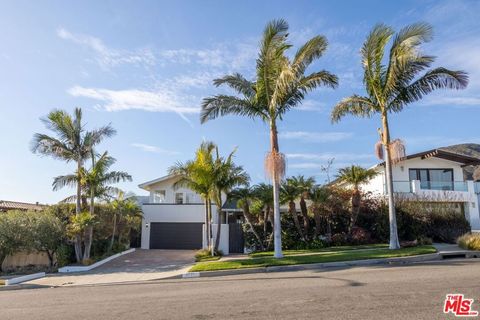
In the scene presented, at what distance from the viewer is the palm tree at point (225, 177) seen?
20469 millimetres

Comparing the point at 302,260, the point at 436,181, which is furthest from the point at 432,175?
the point at 302,260

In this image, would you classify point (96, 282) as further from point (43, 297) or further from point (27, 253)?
point (27, 253)

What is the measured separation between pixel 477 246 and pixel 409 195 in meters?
9.23

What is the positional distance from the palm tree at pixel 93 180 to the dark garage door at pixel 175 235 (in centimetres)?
788

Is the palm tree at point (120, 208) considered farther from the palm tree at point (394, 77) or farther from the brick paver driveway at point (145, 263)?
the palm tree at point (394, 77)

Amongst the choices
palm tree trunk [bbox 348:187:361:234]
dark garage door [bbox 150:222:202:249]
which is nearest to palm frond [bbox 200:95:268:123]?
palm tree trunk [bbox 348:187:361:234]

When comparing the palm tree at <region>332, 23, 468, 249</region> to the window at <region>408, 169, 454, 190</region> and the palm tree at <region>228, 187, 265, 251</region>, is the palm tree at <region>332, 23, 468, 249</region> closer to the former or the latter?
the palm tree at <region>228, 187, 265, 251</region>

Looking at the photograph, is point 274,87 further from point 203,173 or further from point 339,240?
→ point 339,240

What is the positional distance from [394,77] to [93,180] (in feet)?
50.5

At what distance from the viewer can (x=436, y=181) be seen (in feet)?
96.3

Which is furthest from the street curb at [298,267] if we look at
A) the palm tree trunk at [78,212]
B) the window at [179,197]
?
the window at [179,197]

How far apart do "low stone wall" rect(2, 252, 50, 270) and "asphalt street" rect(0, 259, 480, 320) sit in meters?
8.25

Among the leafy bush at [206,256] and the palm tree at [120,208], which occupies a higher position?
the palm tree at [120,208]

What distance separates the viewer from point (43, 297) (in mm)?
11414
